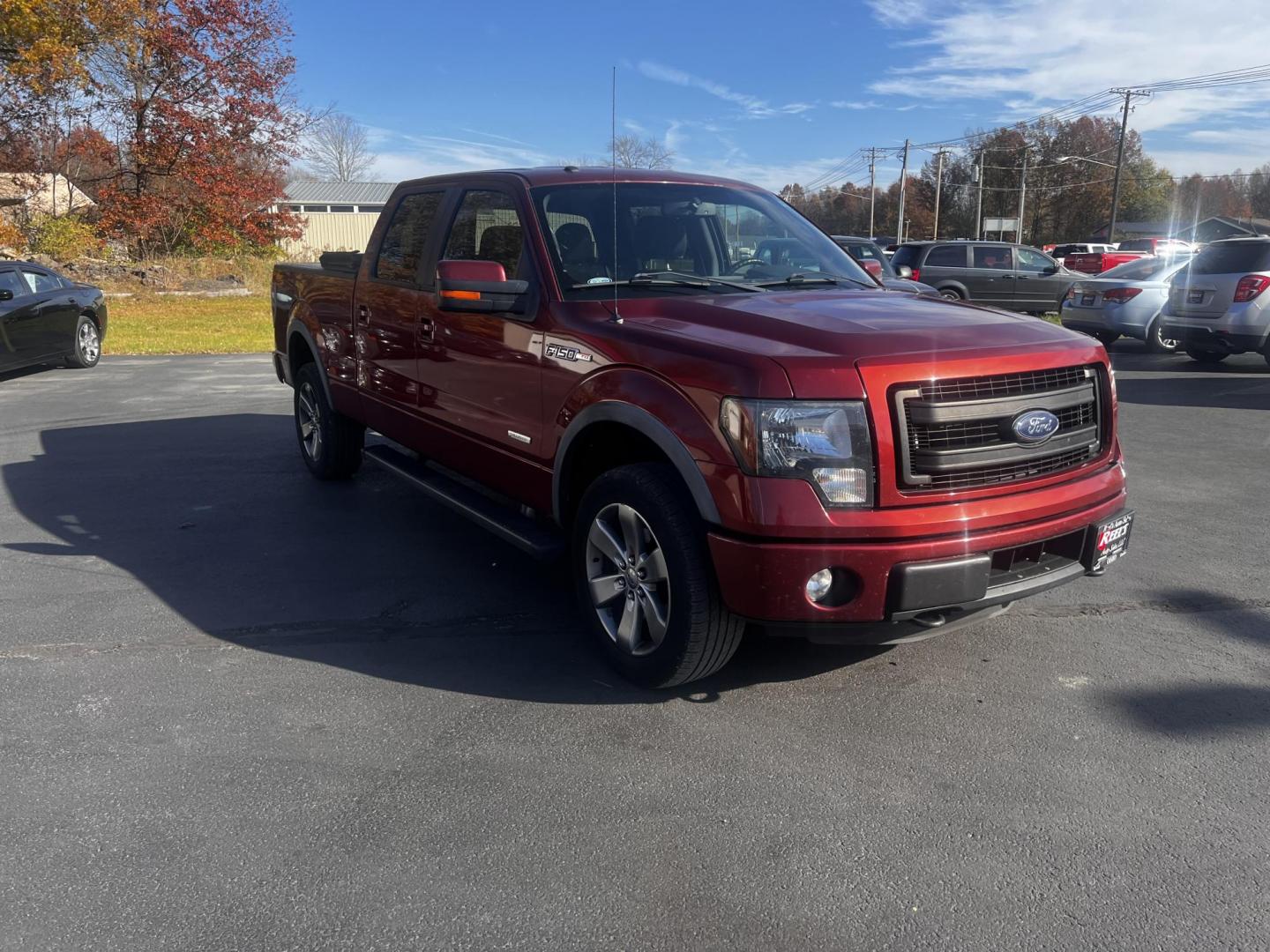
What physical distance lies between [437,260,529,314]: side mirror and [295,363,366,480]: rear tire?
2.70 m

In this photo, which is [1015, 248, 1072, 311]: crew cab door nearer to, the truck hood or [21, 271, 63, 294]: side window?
[21, 271, 63, 294]: side window

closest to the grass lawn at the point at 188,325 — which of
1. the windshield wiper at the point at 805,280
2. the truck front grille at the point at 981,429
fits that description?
the windshield wiper at the point at 805,280

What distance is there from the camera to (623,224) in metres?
4.57

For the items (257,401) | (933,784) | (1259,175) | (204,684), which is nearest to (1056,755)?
(933,784)

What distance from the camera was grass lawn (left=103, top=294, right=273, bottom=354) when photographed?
52.6ft

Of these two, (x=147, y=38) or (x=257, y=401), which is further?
(x=147, y=38)

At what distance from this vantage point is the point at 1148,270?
15188 mm

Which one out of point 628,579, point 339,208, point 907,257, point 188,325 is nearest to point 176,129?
point 188,325

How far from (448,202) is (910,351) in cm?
296

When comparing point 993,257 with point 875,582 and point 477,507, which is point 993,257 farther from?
point 875,582

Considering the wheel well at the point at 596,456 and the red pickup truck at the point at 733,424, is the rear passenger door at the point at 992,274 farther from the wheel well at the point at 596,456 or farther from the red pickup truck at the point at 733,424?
the wheel well at the point at 596,456

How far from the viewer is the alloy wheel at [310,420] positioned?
704cm

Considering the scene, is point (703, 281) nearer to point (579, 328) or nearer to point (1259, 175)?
point (579, 328)

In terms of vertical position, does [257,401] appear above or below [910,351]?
below
